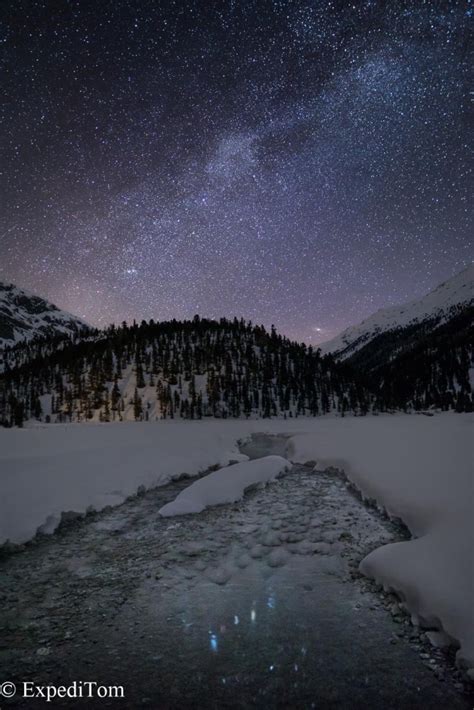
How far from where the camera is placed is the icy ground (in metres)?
5.54

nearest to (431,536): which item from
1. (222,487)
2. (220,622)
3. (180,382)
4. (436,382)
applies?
(220,622)

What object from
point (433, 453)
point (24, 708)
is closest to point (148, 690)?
point (24, 708)

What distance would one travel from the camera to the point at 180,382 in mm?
116125

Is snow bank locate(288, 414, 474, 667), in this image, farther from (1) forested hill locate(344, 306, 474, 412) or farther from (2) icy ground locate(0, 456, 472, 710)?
(1) forested hill locate(344, 306, 474, 412)

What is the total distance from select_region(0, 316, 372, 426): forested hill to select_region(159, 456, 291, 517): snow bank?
272ft

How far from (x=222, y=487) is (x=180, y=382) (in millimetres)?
99481

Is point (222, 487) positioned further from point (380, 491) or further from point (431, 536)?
point (431, 536)

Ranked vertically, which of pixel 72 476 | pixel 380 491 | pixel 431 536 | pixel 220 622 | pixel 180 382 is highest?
pixel 180 382

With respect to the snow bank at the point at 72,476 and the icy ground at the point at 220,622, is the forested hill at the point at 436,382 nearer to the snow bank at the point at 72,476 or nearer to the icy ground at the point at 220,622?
the snow bank at the point at 72,476

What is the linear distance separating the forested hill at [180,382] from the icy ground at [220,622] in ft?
306

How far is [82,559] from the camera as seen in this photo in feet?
34.7

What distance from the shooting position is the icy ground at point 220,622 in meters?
5.54

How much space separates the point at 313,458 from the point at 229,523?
50.1ft

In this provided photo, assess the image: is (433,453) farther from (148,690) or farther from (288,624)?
(148,690)
